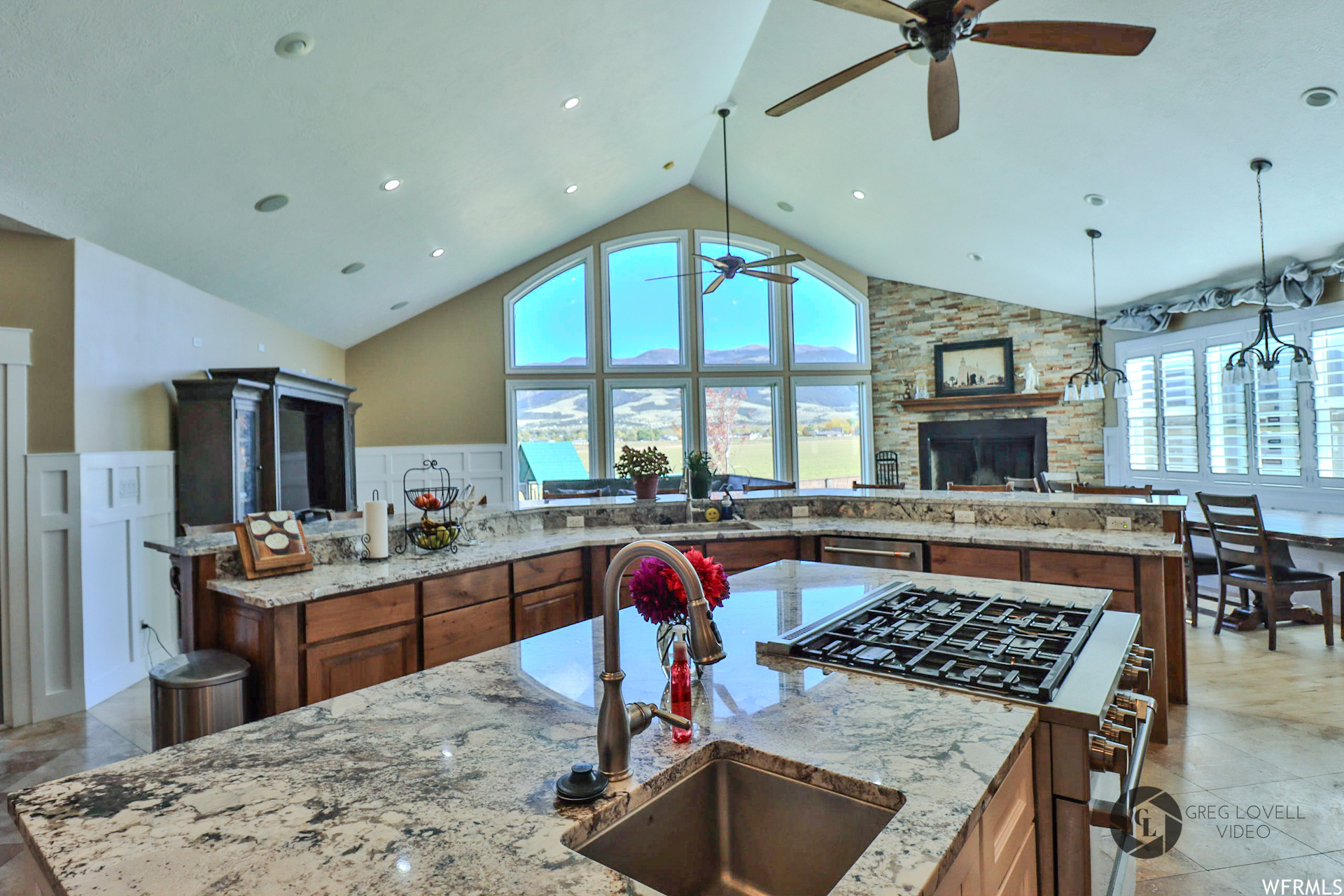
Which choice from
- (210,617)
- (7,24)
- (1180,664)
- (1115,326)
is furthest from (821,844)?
(1115,326)

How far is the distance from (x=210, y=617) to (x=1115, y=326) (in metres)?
7.81

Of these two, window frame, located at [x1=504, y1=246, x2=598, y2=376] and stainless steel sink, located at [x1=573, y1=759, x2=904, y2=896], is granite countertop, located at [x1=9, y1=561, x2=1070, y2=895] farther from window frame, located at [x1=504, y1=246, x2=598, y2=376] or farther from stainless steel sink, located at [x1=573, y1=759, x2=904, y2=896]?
window frame, located at [x1=504, y1=246, x2=598, y2=376]

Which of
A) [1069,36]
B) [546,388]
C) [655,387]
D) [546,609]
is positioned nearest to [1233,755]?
[1069,36]

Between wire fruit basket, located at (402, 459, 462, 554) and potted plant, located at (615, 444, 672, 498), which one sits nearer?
wire fruit basket, located at (402, 459, 462, 554)

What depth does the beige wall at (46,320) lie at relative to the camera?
3.61m

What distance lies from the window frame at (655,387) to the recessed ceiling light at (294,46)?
17.7 ft

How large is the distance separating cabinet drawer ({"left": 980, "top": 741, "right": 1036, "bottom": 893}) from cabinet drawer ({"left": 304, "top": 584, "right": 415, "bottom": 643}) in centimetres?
220

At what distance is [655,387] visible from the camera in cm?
862

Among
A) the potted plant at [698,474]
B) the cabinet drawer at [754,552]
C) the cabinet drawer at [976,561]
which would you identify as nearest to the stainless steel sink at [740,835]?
the cabinet drawer at [976,561]

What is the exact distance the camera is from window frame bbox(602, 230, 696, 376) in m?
8.49

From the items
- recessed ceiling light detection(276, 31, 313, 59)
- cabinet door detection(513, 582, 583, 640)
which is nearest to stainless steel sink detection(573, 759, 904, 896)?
cabinet door detection(513, 582, 583, 640)

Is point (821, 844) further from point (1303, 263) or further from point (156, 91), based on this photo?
point (1303, 263)

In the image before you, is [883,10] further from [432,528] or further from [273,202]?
[273,202]

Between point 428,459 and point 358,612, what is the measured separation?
571 centimetres
